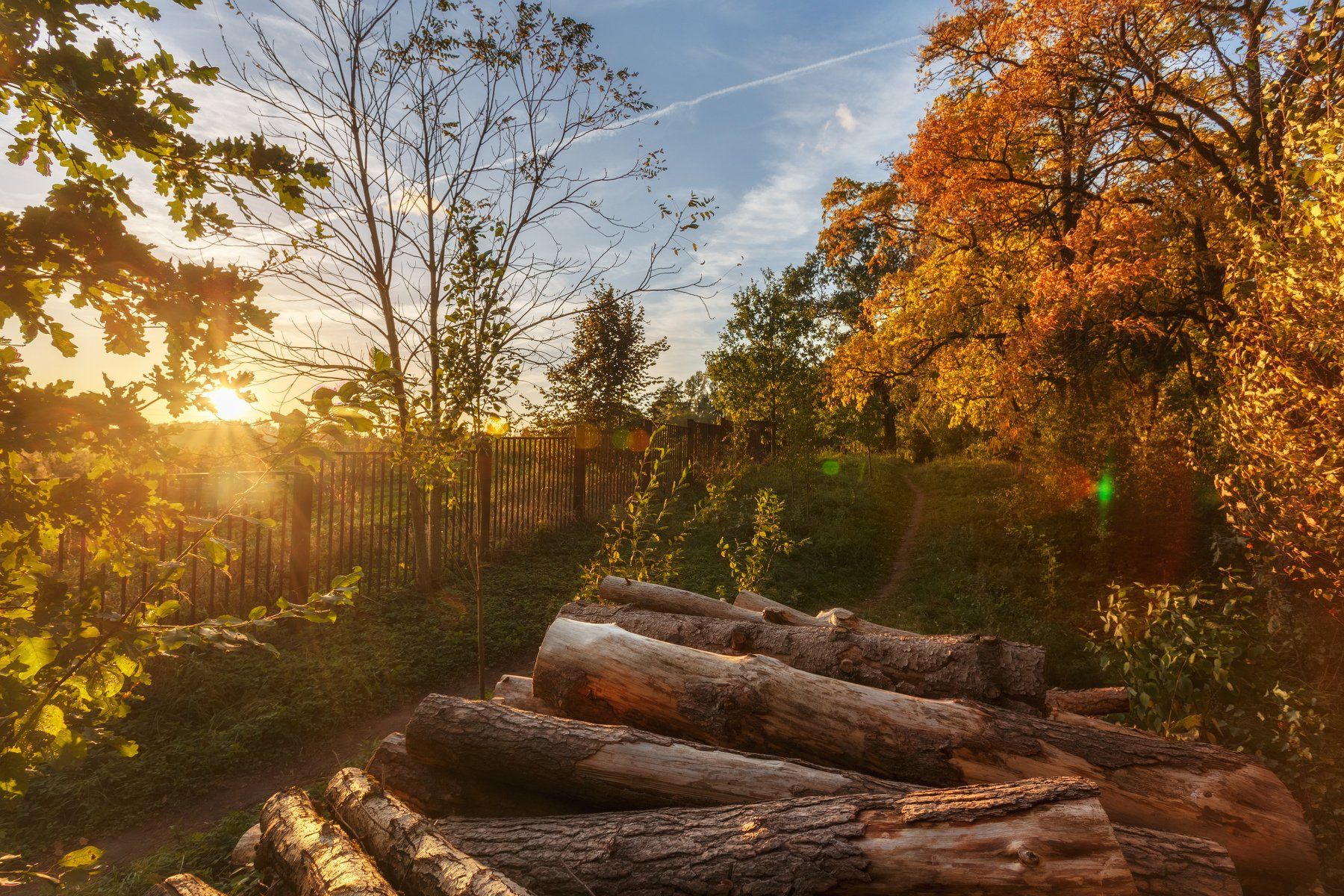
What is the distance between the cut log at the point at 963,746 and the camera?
10.1 ft

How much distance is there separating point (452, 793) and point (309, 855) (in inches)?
41.8

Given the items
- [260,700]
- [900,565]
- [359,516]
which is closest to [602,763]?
[260,700]

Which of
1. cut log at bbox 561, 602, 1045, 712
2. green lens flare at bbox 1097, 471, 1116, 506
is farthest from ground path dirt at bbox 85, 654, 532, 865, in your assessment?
green lens flare at bbox 1097, 471, 1116, 506

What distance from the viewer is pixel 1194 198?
29.1 feet

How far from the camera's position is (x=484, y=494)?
35.0 feet

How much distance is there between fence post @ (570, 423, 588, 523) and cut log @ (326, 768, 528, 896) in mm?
10268

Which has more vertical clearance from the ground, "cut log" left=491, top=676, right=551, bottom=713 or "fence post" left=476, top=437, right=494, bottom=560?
"fence post" left=476, top=437, right=494, bottom=560

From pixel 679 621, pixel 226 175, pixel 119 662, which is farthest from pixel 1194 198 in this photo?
pixel 119 662

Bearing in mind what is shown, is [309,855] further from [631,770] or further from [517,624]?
[517,624]

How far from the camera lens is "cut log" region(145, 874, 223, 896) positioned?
279 centimetres

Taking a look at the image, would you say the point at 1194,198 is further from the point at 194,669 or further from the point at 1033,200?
the point at 194,669

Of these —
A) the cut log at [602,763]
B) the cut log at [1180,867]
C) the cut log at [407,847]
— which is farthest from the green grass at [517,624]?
the cut log at [1180,867]

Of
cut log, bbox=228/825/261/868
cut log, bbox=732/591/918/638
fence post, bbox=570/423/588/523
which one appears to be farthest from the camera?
fence post, bbox=570/423/588/523

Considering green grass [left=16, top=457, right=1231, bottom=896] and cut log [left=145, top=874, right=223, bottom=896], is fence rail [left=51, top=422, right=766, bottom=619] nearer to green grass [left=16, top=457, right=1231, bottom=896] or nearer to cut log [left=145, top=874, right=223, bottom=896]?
green grass [left=16, top=457, right=1231, bottom=896]
